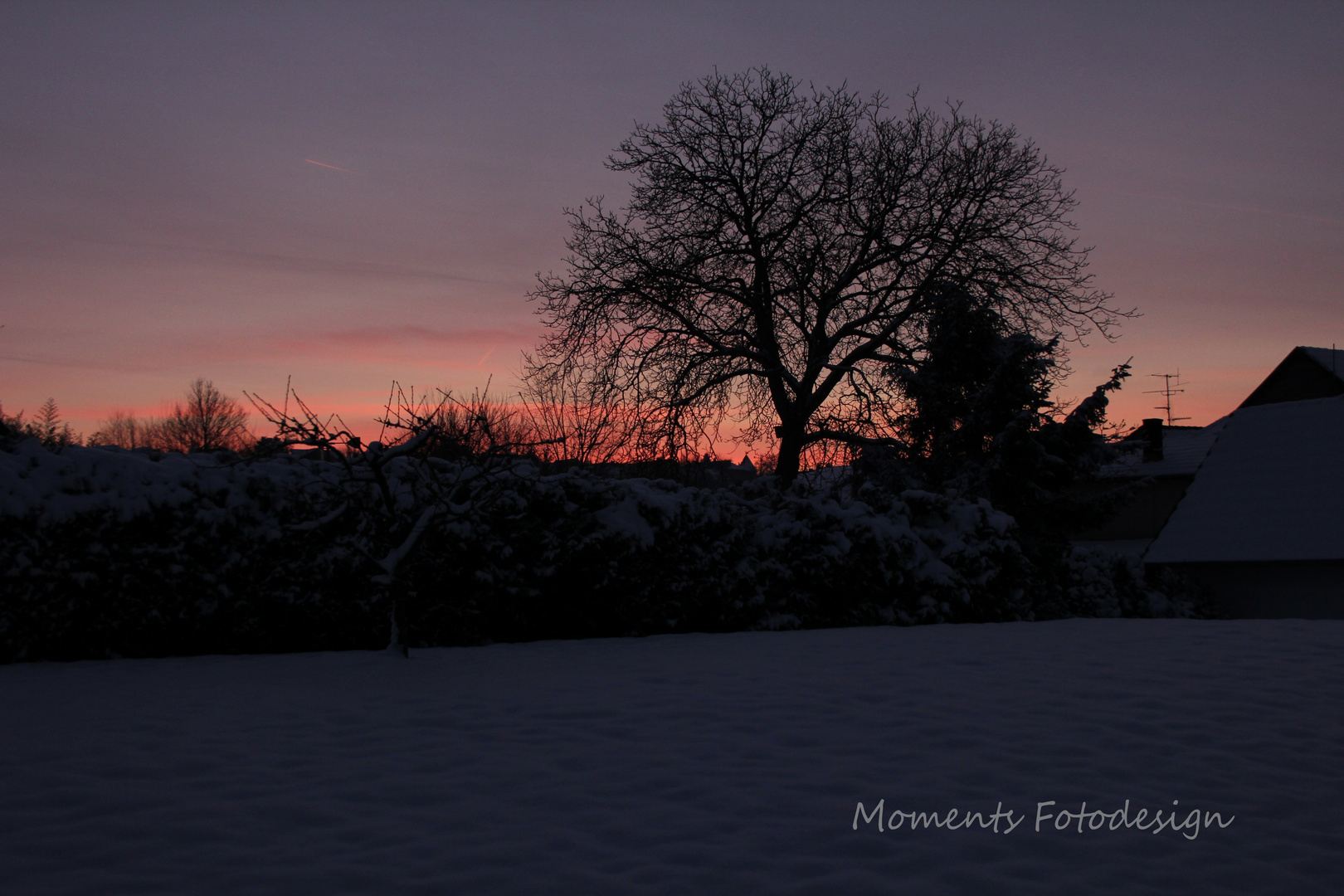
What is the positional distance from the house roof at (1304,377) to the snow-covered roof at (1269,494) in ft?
64.5

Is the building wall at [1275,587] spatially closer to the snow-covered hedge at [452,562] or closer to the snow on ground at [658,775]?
the snow-covered hedge at [452,562]

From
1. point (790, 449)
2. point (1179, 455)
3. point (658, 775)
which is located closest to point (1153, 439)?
point (1179, 455)

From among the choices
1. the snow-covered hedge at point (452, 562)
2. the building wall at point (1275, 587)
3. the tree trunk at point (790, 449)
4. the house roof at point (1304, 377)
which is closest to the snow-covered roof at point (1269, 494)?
the building wall at point (1275, 587)

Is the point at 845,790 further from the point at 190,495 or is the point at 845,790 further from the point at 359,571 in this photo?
the point at 190,495

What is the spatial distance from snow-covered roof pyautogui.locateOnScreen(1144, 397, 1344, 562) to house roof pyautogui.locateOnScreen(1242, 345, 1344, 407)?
64.5ft

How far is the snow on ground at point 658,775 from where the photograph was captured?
3.62 meters

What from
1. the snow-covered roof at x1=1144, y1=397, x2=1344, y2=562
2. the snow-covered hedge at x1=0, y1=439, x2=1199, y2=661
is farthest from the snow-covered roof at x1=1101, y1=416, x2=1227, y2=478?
the snow-covered hedge at x1=0, y1=439, x2=1199, y2=661

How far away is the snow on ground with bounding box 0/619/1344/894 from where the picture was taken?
362 centimetres

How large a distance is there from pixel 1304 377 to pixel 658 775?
160 feet

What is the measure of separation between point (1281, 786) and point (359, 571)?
7.96m

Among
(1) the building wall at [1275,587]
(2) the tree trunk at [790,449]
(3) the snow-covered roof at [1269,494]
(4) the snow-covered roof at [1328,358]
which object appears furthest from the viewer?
(4) the snow-covered roof at [1328,358]

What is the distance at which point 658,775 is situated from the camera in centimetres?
481

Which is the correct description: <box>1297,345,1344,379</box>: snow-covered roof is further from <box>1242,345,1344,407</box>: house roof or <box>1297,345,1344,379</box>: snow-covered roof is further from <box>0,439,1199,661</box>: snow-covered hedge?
<box>0,439,1199,661</box>: snow-covered hedge

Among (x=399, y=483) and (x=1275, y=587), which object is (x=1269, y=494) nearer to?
(x=1275, y=587)
